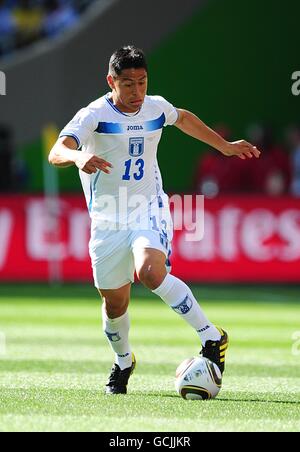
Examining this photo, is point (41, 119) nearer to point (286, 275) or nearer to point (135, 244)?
point (286, 275)

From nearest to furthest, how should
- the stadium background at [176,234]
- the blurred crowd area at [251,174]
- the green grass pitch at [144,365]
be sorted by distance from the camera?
the green grass pitch at [144,365] < the stadium background at [176,234] < the blurred crowd area at [251,174]

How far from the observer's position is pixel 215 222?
20203 millimetres

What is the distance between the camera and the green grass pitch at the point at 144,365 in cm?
707

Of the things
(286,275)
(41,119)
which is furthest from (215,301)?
(41,119)

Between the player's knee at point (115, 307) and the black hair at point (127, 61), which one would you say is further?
the player's knee at point (115, 307)

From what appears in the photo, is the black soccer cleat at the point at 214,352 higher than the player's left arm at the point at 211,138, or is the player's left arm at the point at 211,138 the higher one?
the player's left arm at the point at 211,138

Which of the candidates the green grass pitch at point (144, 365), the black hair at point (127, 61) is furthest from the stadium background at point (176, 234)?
the black hair at point (127, 61)

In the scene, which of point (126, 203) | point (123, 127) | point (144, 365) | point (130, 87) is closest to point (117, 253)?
point (126, 203)

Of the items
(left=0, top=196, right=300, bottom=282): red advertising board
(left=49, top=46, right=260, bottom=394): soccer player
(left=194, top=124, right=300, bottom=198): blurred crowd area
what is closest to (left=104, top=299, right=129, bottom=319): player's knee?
(left=49, top=46, right=260, bottom=394): soccer player

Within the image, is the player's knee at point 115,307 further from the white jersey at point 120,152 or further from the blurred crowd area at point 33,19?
the blurred crowd area at point 33,19

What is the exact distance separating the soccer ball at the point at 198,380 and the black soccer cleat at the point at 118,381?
0.53m

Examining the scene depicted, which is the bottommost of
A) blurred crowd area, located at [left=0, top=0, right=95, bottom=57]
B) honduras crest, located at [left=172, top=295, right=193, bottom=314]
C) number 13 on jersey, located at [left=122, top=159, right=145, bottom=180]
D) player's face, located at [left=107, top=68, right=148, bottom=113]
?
honduras crest, located at [left=172, top=295, right=193, bottom=314]

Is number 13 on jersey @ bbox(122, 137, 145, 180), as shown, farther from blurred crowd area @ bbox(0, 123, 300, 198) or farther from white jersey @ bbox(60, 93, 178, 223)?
blurred crowd area @ bbox(0, 123, 300, 198)

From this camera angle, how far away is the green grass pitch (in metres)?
7.07
